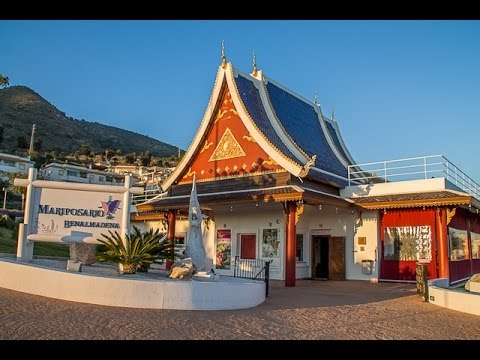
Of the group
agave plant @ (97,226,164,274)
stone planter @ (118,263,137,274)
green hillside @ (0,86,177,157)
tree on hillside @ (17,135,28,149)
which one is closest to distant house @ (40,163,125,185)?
tree on hillside @ (17,135,28,149)

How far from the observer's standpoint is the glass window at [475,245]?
19766 mm

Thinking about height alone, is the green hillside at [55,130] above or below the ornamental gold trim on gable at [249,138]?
above

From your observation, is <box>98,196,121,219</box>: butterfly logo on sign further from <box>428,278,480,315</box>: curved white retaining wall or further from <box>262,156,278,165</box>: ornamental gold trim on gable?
<box>428,278,480,315</box>: curved white retaining wall

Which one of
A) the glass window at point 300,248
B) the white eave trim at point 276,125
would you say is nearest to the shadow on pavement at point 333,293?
the glass window at point 300,248

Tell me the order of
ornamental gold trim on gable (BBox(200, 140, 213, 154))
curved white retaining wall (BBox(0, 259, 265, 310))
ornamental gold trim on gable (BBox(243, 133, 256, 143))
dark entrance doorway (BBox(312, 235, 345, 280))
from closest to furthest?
curved white retaining wall (BBox(0, 259, 265, 310)), ornamental gold trim on gable (BBox(243, 133, 256, 143)), dark entrance doorway (BBox(312, 235, 345, 280)), ornamental gold trim on gable (BBox(200, 140, 213, 154))

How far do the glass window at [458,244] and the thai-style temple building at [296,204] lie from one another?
4 cm

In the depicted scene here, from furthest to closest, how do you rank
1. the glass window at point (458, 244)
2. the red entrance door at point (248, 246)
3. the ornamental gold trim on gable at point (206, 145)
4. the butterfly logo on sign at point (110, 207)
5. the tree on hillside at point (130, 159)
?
the tree on hillside at point (130, 159), the ornamental gold trim on gable at point (206, 145), the red entrance door at point (248, 246), the glass window at point (458, 244), the butterfly logo on sign at point (110, 207)

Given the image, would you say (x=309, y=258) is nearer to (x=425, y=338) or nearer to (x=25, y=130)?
(x=425, y=338)

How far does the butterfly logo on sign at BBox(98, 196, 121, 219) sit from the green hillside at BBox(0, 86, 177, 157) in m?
69.2

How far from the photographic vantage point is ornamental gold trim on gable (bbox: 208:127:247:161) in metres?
18.0

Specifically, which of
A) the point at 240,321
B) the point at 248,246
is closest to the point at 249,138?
the point at 248,246

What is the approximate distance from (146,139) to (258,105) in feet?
313

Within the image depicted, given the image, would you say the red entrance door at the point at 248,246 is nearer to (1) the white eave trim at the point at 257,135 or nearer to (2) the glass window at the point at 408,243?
(1) the white eave trim at the point at 257,135

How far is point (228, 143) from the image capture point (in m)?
18.3
